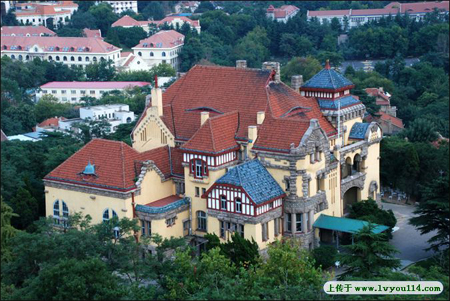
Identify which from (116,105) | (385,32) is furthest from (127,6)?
(116,105)

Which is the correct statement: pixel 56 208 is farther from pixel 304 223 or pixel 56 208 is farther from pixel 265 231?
pixel 304 223

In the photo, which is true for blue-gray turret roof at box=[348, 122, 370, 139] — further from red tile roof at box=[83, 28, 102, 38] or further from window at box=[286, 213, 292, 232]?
red tile roof at box=[83, 28, 102, 38]

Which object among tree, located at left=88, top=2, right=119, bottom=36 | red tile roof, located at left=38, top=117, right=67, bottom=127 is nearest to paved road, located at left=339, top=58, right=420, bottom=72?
red tile roof, located at left=38, top=117, right=67, bottom=127

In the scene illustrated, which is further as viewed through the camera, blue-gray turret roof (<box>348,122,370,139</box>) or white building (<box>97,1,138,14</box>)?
white building (<box>97,1,138,14</box>)

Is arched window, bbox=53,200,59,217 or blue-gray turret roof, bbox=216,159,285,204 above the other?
blue-gray turret roof, bbox=216,159,285,204

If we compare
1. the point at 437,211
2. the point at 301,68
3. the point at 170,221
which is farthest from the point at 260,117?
the point at 301,68

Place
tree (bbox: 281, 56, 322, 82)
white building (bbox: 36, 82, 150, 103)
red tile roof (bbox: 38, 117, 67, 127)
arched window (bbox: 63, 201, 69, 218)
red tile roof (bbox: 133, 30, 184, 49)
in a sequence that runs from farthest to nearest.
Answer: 1. red tile roof (bbox: 133, 30, 184, 49)
2. white building (bbox: 36, 82, 150, 103)
3. tree (bbox: 281, 56, 322, 82)
4. red tile roof (bbox: 38, 117, 67, 127)
5. arched window (bbox: 63, 201, 69, 218)
